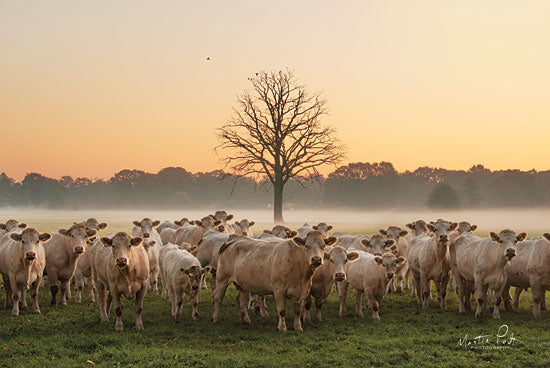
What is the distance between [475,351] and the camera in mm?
10203

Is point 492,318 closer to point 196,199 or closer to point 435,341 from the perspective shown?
point 435,341

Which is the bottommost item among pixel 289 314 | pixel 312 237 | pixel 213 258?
pixel 289 314

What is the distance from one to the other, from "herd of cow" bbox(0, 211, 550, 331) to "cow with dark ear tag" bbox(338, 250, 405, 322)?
0.03 meters

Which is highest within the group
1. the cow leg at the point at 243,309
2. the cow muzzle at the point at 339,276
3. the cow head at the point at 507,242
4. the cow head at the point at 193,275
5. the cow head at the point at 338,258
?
the cow head at the point at 507,242

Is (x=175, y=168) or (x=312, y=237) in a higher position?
(x=175, y=168)

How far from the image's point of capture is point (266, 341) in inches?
435

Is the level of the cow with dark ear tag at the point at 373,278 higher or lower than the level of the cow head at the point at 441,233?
lower

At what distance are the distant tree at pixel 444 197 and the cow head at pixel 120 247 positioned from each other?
263 feet

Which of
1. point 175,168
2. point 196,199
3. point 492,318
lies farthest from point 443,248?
point 175,168

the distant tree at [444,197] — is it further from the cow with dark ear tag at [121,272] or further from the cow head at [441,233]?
the cow with dark ear tag at [121,272]

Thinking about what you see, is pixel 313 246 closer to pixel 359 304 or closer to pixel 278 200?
pixel 359 304

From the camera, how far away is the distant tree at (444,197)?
8538 cm

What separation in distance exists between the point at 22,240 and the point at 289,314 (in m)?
7.61

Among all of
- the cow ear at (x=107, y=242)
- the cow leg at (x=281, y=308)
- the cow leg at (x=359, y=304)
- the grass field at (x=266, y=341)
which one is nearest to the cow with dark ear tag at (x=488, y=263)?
the grass field at (x=266, y=341)
